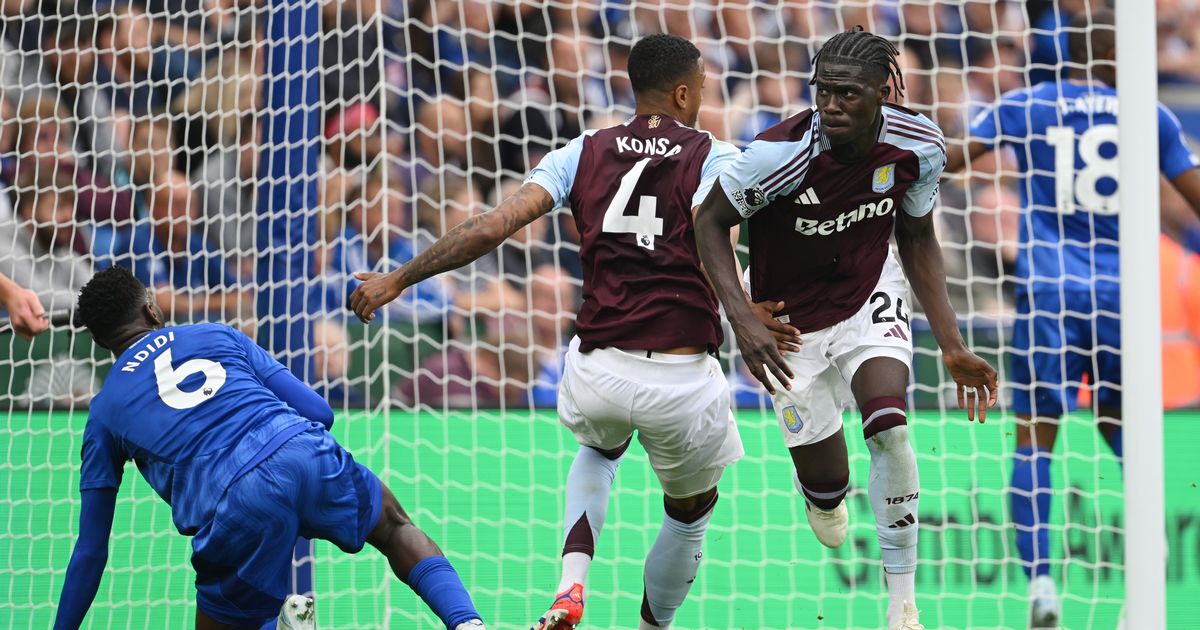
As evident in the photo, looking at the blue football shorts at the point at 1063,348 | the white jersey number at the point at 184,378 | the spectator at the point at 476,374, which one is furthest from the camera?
the spectator at the point at 476,374

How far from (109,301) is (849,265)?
239cm

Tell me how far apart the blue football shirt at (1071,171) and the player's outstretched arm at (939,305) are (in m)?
1.64

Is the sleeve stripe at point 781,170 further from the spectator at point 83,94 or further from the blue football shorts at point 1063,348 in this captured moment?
the spectator at point 83,94

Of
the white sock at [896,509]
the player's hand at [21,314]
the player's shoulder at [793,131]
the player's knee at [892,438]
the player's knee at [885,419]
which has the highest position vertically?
the player's shoulder at [793,131]

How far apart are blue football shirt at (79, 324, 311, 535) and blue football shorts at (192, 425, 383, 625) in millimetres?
62

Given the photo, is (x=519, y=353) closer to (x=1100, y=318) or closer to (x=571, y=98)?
(x=571, y=98)

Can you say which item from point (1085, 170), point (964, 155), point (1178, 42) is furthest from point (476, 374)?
point (1178, 42)

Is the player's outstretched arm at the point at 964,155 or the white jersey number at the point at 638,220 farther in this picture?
the player's outstretched arm at the point at 964,155

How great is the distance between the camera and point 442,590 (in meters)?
4.43

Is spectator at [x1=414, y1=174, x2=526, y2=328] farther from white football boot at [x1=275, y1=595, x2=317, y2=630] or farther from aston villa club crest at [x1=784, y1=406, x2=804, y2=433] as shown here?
white football boot at [x1=275, y1=595, x2=317, y2=630]

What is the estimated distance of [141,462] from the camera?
4.54 meters

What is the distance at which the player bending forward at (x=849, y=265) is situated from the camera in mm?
4262

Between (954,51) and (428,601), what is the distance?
5.23m

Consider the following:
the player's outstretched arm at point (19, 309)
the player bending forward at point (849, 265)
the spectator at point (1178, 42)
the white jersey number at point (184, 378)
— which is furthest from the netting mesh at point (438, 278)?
the player bending forward at point (849, 265)
